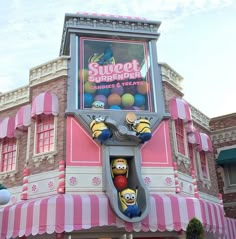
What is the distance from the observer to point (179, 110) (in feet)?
47.6

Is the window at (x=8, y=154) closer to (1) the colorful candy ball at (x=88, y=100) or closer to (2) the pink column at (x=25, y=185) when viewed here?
(2) the pink column at (x=25, y=185)

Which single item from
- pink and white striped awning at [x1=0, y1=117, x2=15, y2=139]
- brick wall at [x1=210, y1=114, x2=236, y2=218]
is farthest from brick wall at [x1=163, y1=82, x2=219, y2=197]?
pink and white striped awning at [x1=0, y1=117, x2=15, y2=139]

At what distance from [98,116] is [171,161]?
307 centimetres

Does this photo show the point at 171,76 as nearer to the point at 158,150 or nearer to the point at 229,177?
the point at 158,150

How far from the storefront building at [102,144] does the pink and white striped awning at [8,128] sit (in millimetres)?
38

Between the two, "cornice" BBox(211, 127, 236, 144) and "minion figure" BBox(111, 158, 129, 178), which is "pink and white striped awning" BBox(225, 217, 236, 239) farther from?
"minion figure" BBox(111, 158, 129, 178)

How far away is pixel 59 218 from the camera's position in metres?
11.2

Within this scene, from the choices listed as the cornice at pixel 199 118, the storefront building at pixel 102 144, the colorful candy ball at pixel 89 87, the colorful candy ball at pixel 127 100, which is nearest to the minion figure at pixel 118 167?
the storefront building at pixel 102 144

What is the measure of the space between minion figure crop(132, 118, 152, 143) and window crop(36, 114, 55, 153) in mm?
2939

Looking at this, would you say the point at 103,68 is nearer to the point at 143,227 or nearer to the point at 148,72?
the point at 148,72

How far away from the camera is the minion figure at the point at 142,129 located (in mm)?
12664

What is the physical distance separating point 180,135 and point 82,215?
547 cm

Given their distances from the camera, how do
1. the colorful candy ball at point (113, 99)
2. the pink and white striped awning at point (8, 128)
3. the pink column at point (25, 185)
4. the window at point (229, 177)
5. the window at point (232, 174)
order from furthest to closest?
1. the window at point (232, 174)
2. the window at point (229, 177)
3. the pink and white striped awning at point (8, 128)
4. the colorful candy ball at point (113, 99)
5. the pink column at point (25, 185)

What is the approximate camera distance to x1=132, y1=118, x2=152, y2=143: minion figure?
12664 millimetres
